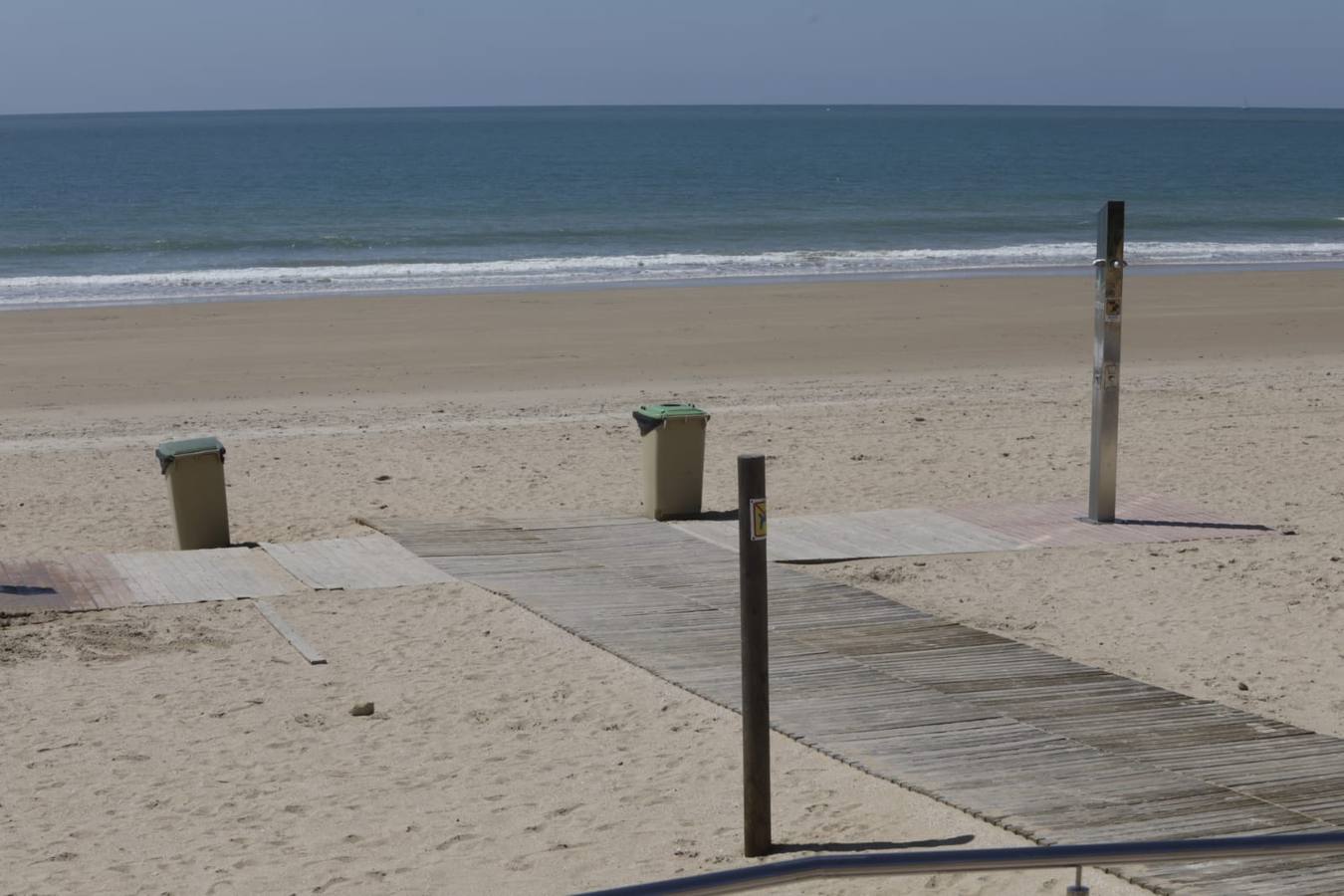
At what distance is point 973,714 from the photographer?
6004mm

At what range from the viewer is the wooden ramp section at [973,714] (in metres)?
4.96

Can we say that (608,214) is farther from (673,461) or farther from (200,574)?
(200,574)

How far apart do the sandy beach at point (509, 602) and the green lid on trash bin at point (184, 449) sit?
78 cm

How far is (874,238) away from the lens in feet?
125

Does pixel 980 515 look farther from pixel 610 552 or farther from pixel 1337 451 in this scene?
pixel 1337 451

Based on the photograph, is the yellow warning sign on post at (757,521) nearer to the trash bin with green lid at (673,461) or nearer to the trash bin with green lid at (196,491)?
the trash bin with green lid at (673,461)

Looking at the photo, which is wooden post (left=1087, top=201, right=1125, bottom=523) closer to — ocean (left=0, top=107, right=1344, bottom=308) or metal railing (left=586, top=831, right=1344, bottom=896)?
metal railing (left=586, top=831, right=1344, bottom=896)

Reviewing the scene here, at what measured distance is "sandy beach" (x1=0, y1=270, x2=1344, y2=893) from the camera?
17.1 feet

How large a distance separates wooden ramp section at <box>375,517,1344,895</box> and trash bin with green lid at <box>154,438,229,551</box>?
139 centimetres

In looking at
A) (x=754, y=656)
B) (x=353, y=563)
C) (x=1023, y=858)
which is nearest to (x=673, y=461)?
(x=353, y=563)

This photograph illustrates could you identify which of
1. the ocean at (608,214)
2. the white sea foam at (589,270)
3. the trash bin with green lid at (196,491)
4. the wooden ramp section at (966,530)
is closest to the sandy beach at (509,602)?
the wooden ramp section at (966,530)

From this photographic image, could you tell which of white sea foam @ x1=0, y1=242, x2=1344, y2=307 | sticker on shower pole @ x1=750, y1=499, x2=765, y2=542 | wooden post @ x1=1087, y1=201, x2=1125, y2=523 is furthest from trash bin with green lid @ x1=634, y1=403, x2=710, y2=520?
white sea foam @ x1=0, y1=242, x2=1344, y2=307

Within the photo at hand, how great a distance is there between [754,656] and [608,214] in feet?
140

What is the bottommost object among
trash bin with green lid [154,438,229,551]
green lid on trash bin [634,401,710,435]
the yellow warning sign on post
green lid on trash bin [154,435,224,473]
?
trash bin with green lid [154,438,229,551]
